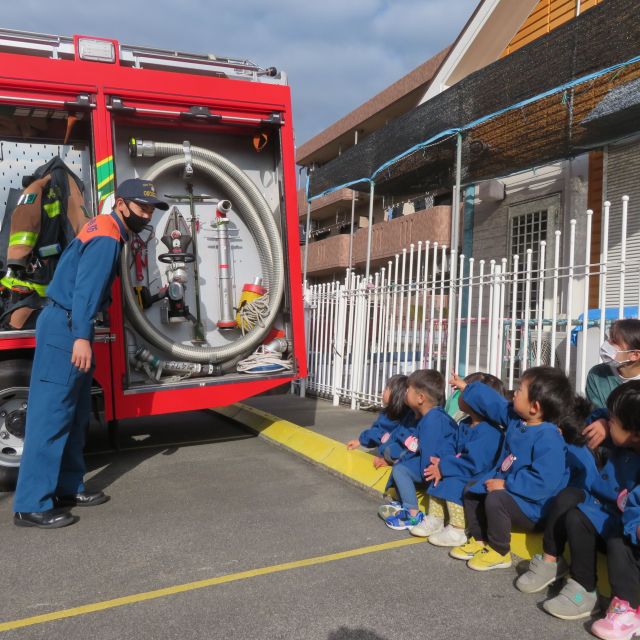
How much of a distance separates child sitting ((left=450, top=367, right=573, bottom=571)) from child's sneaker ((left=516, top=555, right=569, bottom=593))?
207 millimetres

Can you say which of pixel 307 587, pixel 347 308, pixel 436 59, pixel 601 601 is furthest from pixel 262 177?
pixel 436 59

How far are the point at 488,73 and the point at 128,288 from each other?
189 inches

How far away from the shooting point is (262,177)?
Result: 20.3 feet

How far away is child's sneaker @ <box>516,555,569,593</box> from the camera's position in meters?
2.86

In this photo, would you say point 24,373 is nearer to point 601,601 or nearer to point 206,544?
point 206,544

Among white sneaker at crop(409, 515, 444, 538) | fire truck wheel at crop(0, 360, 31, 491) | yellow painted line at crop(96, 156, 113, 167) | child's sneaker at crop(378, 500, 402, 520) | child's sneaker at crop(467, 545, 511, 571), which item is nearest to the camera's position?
child's sneaker at crop(467, 545, 511, 571)

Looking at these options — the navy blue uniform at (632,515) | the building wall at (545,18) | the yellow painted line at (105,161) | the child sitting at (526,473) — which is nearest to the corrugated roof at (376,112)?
the building wall at (545,18)

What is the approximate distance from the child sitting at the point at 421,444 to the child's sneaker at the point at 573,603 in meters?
1.10

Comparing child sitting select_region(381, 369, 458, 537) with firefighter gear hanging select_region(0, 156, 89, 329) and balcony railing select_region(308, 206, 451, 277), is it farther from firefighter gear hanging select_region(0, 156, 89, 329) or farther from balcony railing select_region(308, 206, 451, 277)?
balcony railing select_region(308, 206, 451, 277)

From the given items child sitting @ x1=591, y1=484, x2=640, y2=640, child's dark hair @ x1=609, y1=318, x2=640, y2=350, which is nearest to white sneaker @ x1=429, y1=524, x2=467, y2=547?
child sitting @ x1=591, y1=484, x2=640, y2=640

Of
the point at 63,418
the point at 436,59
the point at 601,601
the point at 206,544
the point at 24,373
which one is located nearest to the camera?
the point at 601,601

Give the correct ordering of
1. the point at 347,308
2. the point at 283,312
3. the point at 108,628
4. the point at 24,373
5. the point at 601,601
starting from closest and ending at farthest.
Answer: the point at 108,628, the point at 601,601, the point at 24,373, the point at 283,312, the point at 347,308

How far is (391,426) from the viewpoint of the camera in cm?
459

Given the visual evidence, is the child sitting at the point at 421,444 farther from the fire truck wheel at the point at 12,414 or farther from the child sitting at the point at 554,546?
the fire truck wheel at the point at 12,414
